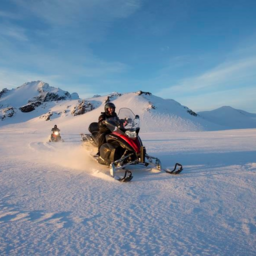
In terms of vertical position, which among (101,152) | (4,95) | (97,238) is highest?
(4,95)

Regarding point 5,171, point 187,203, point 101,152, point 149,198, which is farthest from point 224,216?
point 5,171

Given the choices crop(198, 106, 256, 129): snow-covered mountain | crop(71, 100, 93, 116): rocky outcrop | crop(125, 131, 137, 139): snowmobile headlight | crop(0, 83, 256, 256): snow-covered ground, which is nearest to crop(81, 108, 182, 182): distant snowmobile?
crop(125, 131, 137, 139): snowmobile headlight

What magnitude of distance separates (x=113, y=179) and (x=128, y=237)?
2.49m

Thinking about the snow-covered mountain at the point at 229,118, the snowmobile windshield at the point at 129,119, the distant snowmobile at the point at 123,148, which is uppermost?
the snow-covered mountain at the point at 229,118

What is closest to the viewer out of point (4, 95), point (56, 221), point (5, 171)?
point (56, 221)

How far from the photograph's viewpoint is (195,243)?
89.7 inches

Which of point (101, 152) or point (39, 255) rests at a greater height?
point (101, 152)

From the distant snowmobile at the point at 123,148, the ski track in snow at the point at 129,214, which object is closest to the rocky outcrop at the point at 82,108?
the distant snowmobile at the point at 123,148

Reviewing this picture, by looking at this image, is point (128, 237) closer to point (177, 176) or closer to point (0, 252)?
point (0, 252)

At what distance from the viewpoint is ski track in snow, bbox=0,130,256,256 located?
222 cm

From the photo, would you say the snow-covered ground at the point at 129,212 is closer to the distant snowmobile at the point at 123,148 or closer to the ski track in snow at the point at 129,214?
the ski track in snow at the point at 129,214

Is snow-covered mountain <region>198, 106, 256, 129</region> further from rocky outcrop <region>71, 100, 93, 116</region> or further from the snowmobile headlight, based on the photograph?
the snowmobile headlight

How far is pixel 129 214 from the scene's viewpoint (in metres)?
3.02

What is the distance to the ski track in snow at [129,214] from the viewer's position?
2.22 metres
